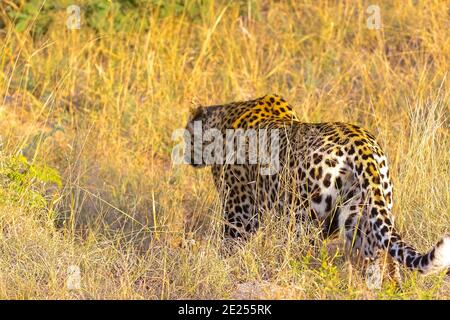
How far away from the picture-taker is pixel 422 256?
5.04 m

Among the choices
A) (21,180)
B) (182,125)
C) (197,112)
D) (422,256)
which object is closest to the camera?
(422,256)

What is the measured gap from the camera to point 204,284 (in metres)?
5.76

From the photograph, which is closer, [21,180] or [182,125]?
[21,180]

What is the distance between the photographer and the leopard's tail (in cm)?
486

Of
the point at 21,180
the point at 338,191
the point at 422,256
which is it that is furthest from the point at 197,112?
the point at 422,256

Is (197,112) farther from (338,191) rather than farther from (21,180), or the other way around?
(338,191)

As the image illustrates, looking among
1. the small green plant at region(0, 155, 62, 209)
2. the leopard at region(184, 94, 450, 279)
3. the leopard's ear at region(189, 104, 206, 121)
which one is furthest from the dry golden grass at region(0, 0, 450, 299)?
the leopard's ear at region(189, 104, 206, 121)

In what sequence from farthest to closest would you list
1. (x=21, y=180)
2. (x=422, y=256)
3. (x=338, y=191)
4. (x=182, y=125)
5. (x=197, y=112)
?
1. (x=182, y=125)
2. (x=197, y=112)
3. (x=21, y=180)
4. (x=338, y=191)
5. (x=422, y=256)

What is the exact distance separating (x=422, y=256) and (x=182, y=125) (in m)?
4.20

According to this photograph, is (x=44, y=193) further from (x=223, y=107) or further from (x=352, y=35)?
(x=352, y=35)

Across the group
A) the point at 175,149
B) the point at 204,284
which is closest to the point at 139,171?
the point at 175,149

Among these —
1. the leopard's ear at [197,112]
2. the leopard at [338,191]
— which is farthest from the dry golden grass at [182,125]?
the leopard's ear at [197,112]
